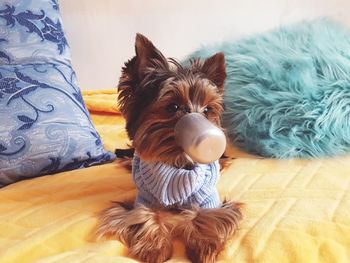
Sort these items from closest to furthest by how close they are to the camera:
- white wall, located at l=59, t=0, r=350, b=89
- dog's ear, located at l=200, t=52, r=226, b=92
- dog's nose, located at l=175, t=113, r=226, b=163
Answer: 1. dog's nose, located at l=175, t=113, r=226, b=163
2. dog's ear, located at l=200, t=52, r=226, b=92
3. white wall, located at l=59, t=0, r=350, b=89

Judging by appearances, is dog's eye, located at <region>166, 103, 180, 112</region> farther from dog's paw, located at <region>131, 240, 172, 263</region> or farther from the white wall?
the white wall

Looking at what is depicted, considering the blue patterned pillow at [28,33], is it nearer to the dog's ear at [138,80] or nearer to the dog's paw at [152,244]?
the dog's ear at [138,80]

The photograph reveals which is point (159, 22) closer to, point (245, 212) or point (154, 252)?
point (245, 212)

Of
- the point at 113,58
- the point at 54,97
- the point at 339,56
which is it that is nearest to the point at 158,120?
the point at 54,97

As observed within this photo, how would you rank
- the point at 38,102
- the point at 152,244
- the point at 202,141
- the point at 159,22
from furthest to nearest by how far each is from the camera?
the point at 159,22 → the point at 38,102 → the point at 152,244 → the point at 202,141

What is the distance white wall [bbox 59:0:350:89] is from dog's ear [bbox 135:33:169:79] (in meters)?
1.03

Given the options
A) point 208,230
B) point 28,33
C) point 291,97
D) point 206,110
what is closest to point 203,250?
point 208,230

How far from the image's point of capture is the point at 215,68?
103 cm

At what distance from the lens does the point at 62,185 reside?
121 centimetres

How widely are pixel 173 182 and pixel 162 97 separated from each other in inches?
7.5

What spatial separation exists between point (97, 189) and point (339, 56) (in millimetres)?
868

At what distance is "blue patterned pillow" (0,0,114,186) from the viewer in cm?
124

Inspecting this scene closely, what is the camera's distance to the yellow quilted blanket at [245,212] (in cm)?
84

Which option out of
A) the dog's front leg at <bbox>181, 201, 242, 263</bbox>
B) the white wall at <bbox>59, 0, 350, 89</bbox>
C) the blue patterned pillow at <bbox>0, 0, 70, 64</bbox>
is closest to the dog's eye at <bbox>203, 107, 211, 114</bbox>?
the dog's front leg at <bbox>181, 201, 242, 263</bbox>
